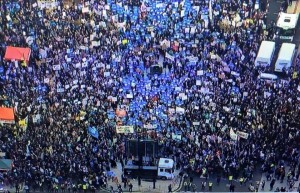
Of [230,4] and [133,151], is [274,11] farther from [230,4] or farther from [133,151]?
[133,151]

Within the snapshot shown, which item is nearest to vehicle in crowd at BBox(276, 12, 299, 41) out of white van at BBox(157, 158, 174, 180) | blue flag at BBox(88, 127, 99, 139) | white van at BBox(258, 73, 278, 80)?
white van at BBox(258, 73, 278, 80)

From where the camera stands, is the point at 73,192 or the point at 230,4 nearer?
the point at 73,192

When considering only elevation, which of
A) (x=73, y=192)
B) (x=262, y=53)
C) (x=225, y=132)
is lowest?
(x=73, y=192)

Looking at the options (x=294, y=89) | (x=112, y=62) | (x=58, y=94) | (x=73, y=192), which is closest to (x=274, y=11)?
(x=294, y=89)

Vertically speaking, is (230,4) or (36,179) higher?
(230,4)

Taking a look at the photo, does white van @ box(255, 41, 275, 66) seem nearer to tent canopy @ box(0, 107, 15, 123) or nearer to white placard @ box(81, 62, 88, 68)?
white placard @ box(81, 62, 88, 68)

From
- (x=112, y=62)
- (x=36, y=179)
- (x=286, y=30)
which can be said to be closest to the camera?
(x=36, y=179)
